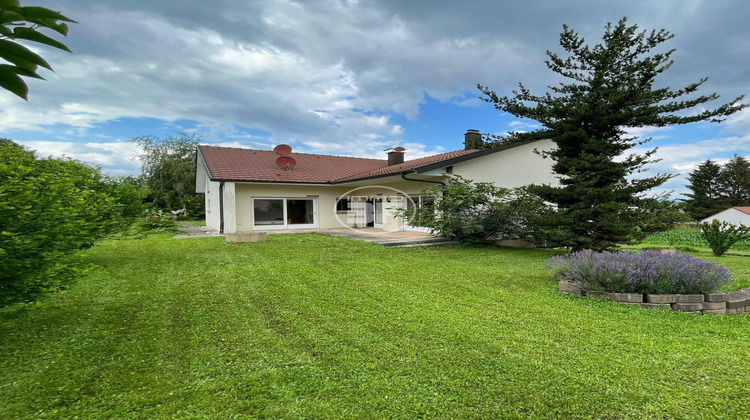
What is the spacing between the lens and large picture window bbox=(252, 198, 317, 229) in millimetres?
17000

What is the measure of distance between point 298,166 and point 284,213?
3.31m

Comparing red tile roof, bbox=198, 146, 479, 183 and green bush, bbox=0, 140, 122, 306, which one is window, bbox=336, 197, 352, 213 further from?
green bush, bbox=0, 140, 122, 306

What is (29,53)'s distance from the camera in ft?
1.90

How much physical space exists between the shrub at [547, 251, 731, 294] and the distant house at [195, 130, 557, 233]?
7279 mm

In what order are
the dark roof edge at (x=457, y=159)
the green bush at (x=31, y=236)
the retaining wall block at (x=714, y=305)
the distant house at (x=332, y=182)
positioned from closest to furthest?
the green bush at (x=31, y=236) → the retaining wall block at (x=714, y=305) → the dark roof edge at (x=457, y=159) → the distant house at (x=332, y=182)

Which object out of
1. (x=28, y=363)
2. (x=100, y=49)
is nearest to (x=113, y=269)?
(x=28, y=363)

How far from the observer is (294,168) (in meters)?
19.1

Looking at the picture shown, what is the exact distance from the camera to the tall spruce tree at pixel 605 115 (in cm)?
838

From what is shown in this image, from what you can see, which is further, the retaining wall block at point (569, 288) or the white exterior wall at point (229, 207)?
the white exterior wall at point (229, 207)

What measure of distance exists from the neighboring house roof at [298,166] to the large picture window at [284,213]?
123cm

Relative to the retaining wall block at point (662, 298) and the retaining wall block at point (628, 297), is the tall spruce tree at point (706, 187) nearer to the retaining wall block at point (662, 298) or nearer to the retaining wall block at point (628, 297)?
the retaining wall block at point (662, 298)

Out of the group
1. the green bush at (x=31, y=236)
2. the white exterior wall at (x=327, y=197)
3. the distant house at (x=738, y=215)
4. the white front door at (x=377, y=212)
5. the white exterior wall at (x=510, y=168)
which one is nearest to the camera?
the green bush at (x=31, y=236)

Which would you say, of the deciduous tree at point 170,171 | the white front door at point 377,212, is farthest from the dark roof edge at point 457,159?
the deciduous tree at point 170,171

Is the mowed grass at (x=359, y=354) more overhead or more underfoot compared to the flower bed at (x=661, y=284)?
more underfoot
